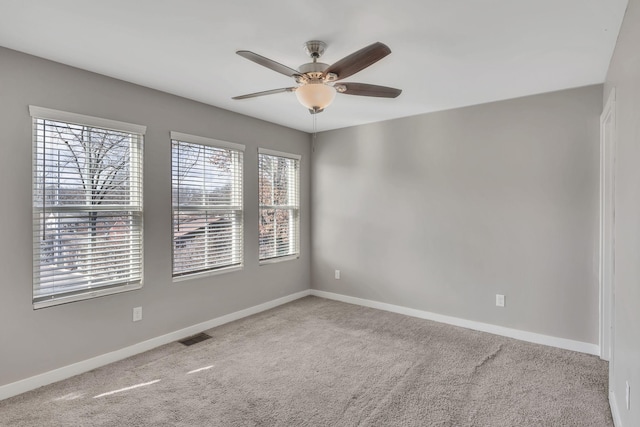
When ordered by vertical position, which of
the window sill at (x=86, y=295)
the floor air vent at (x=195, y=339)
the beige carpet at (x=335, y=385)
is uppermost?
the window sill at (x=86, y=295)

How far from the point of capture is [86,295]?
2746 millimetres

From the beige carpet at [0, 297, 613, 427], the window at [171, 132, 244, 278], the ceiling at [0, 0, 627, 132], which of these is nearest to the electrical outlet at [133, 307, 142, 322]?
the beige carpet at [0, 297, 613, 427]

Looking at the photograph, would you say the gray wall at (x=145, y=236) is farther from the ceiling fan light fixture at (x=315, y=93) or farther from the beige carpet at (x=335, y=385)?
the ceiling fan light fixture at (x=315, y=93)

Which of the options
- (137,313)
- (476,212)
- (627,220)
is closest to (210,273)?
(137,313)

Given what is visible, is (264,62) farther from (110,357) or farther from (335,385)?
(110,357)

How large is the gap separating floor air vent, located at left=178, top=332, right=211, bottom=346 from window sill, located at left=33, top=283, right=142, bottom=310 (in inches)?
28.4

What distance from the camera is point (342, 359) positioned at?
2971 millimetres

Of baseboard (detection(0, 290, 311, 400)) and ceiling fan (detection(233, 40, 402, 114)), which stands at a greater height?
ceiling fan (detection(233, 40, 402, 114))

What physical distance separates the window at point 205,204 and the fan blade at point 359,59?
197 cm

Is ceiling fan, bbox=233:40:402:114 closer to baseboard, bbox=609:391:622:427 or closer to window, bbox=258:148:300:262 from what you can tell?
window, bbox=258:148:300:262

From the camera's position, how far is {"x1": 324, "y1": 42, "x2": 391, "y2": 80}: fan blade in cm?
182

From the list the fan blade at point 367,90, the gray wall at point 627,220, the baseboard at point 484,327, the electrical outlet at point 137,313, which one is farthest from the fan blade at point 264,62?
the baseboard at point 484,327

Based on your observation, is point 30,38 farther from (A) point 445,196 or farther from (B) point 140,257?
(A) point 445,196

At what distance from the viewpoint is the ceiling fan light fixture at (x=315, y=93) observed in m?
2.24
